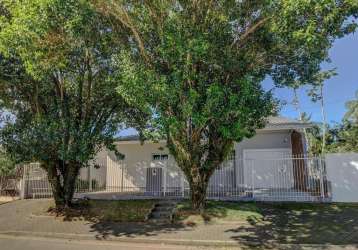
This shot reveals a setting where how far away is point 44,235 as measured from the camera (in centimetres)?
1151

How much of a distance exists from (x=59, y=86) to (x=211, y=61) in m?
7.09

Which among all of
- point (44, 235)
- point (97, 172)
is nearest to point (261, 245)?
point (44, 235)

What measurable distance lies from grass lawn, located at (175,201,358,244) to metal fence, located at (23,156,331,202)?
1306 mm

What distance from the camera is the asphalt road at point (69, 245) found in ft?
31.8

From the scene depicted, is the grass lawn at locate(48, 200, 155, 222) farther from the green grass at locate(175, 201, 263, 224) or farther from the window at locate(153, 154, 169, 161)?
the window at locate(153, 154, 169, 161)

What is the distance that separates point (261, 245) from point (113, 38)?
29.0ft

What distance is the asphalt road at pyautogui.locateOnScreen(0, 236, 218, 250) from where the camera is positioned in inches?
382

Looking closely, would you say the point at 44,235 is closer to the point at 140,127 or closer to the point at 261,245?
the point at 140,127

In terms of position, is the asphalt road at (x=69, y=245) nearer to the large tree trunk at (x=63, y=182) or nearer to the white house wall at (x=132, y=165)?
the large tree trunk at (x=63, y=182)

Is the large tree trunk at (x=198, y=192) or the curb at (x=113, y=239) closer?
the curb at (x=113, y=239)

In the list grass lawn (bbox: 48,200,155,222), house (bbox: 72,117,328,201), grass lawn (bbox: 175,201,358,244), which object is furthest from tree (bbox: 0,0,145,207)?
grass lawn (bbox: 175,201,358,244)

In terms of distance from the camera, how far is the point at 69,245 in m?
10.2

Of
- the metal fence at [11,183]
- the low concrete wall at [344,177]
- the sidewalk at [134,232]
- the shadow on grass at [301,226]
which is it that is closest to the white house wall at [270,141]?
the low concrete wall at [344,177]

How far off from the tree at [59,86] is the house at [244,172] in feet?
11.5
